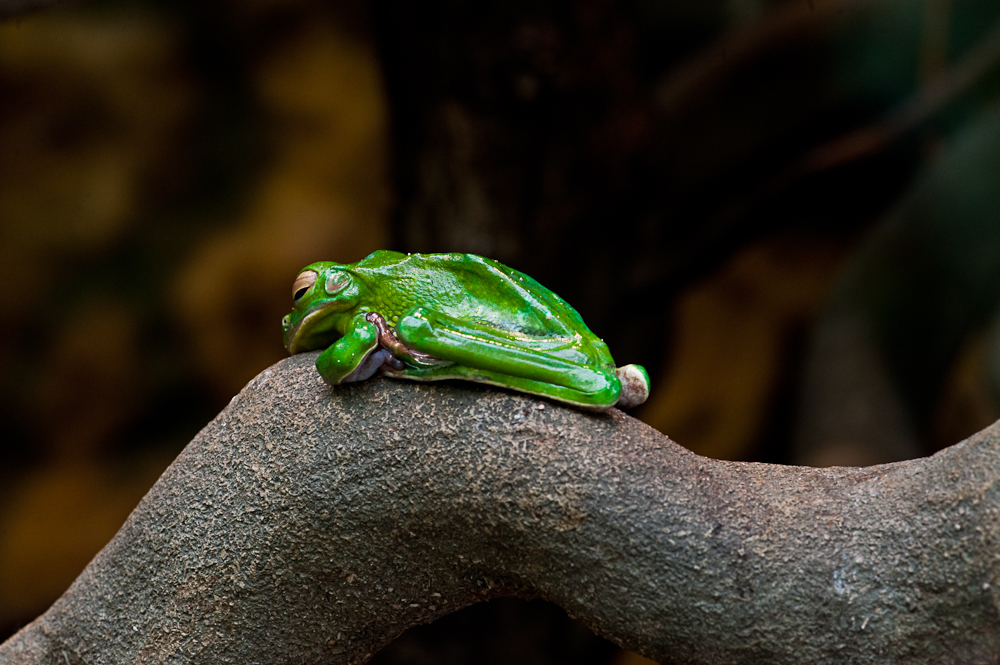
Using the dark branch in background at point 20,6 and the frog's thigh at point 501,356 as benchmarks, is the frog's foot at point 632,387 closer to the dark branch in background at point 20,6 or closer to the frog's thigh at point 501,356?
the frog's thigh at point 501,356

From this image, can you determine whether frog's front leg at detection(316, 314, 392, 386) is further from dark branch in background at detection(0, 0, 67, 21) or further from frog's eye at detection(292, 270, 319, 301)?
dark branch in background at detection(0, 0, 67, 21)

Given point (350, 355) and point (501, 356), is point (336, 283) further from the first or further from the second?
point (501, 356)

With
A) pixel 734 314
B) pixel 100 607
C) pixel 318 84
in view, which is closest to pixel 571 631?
pixel 734 314

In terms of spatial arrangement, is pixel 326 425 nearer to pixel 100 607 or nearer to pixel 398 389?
pixel 398 389

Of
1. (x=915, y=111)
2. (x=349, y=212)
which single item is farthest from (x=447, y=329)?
(x=915, y=111)

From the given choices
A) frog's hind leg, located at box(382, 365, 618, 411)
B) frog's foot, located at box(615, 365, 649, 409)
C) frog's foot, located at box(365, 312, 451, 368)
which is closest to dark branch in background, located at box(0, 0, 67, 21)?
frog's foot, located at box(365, 312, 451, 368)

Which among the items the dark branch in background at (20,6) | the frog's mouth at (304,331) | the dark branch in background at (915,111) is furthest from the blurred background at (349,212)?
the frog's mouth at (304,331)
